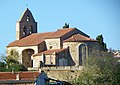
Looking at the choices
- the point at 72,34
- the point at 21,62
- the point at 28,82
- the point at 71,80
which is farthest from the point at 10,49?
the point at 28,82

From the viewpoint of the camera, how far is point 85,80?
210 feet

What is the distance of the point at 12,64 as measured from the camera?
269 ft

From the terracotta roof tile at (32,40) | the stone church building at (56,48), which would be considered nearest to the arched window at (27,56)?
the stone church building at (56,48)

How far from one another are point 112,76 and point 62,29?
84.0 ft

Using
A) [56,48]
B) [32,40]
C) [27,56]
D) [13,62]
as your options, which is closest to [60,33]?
[56,48]

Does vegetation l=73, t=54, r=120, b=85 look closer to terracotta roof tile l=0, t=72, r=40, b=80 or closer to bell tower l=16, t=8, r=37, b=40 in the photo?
terracotta roof tile l=0, t=72, r=40, b=80

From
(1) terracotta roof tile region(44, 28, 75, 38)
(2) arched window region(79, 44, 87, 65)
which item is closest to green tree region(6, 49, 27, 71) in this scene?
(1) terracotta roof tile region(44, 28, 75, 38)

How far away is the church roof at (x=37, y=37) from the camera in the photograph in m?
86.2

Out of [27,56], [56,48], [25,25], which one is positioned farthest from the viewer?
[25,25]

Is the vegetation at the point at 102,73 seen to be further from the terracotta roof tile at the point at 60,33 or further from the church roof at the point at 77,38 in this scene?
the terracotta roof tile at the point at 60,33

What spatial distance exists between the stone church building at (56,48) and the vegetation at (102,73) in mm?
11522

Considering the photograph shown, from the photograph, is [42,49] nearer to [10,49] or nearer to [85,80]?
[10,49]

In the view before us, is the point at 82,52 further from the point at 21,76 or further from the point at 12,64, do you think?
the point at 21,76

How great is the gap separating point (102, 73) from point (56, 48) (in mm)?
21404
